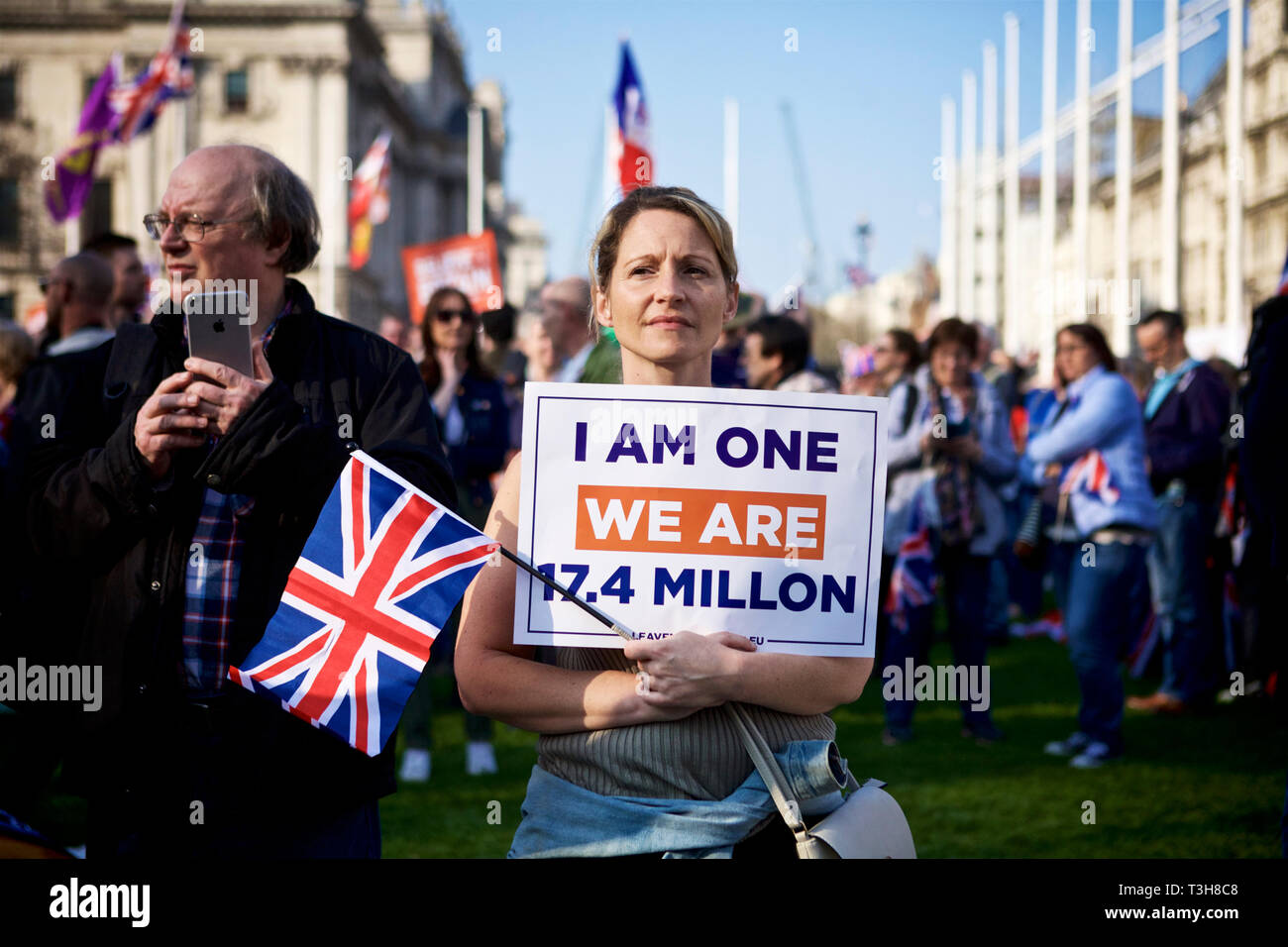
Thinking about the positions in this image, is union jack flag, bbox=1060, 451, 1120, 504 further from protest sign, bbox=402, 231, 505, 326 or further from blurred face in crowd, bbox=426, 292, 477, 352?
protest sign, bbox=402, 231, 505, 326

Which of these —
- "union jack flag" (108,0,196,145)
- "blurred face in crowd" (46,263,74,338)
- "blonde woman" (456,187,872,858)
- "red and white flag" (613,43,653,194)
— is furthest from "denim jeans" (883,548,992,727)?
"union jack flag" (108,0,196,145)

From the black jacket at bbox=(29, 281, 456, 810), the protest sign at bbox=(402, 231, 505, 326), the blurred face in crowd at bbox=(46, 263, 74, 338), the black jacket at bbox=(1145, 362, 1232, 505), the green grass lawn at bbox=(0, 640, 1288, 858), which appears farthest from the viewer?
the protest sign at bbox=(402, 231, 505, 326)

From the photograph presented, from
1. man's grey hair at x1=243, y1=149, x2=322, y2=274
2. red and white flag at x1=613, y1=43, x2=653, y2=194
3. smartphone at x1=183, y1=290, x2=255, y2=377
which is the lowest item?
smartphone at x1=183, y1=290, x2=255, y2=377

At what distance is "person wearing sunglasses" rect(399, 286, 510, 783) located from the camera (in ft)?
22.3

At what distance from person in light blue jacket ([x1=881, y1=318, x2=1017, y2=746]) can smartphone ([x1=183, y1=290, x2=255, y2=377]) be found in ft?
18.1

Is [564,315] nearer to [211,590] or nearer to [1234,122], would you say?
[211,590]

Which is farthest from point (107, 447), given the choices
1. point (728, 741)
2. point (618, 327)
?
point (728, 741)

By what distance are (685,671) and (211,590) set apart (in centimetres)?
100

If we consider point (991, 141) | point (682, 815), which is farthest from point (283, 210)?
point (991, 141)

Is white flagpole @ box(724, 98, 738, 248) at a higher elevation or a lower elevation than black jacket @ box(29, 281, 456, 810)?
higher

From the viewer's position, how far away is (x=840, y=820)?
222 centimetres

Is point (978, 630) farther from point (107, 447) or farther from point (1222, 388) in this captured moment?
point (107, 447)

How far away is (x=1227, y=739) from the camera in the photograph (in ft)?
25.5

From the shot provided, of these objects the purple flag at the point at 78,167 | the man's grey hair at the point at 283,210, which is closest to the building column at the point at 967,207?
the purple flag at the point at 78,167
